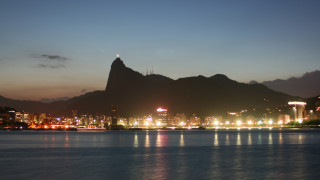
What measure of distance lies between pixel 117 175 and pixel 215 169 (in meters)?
8.60

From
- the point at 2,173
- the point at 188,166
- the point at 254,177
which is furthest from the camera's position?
the point at 188,166

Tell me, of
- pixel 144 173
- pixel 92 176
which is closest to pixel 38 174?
pixel 92 176

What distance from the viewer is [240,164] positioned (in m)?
37.7

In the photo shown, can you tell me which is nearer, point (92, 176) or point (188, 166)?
point (92, 176)

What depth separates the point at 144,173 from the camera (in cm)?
3128

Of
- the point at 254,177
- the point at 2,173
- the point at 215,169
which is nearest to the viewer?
the point at 254,177

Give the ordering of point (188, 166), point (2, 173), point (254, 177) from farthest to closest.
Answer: point (188, 166) → point (2, 173) → point (254, 177)

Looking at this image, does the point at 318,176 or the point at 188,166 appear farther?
the point at 188,166

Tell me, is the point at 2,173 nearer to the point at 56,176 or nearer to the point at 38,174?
the point at 38,174

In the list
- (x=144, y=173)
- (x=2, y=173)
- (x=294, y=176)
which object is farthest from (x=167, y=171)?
(x=2, y=173)

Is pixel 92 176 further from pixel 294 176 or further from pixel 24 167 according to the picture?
pixel 294 176

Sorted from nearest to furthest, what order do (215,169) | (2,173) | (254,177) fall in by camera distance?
(254,177) < (2,173) < (215,169)

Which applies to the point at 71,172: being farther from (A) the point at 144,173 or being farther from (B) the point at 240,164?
(B) the point at 240,164

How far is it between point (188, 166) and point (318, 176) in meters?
11.3
